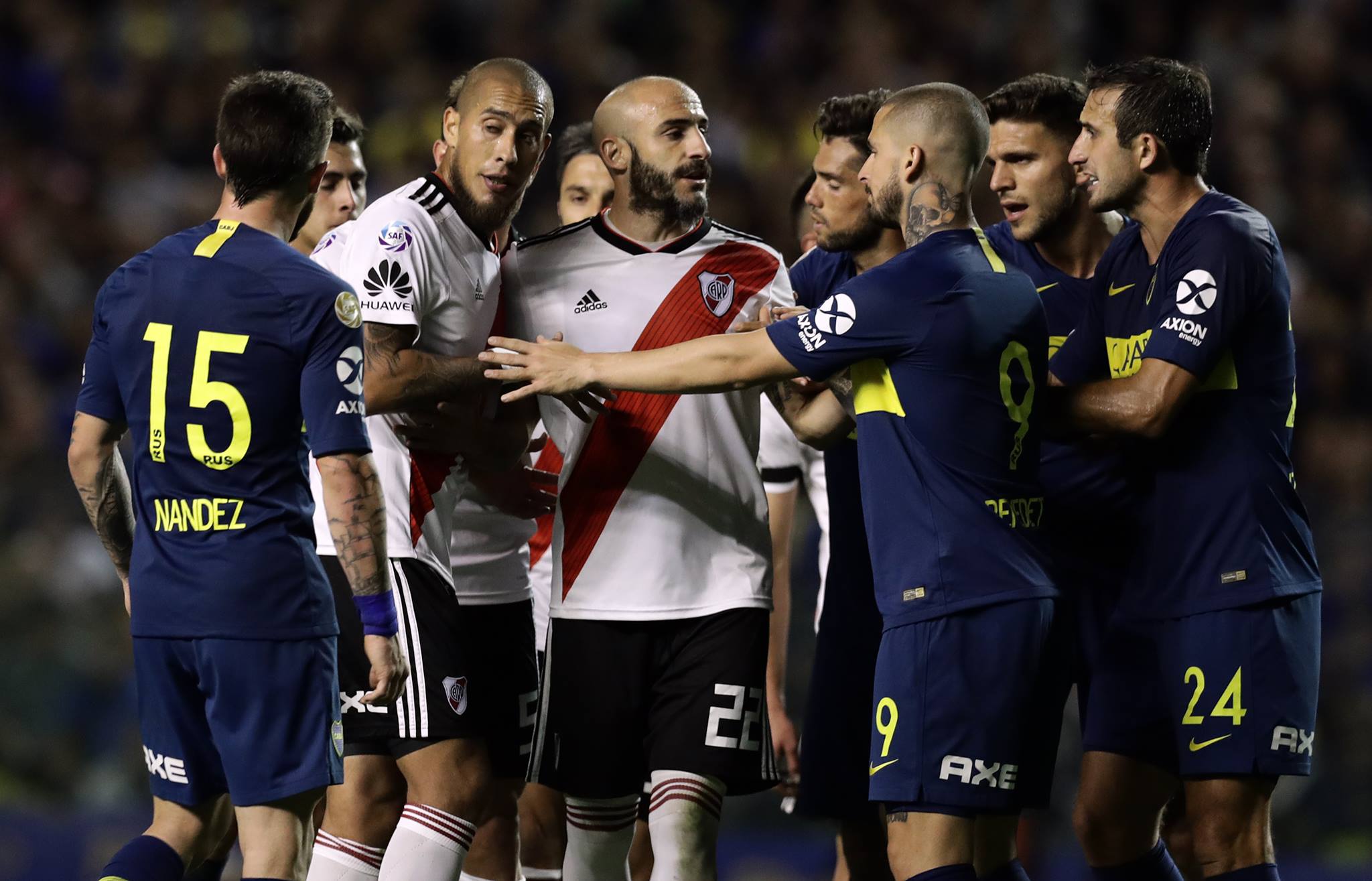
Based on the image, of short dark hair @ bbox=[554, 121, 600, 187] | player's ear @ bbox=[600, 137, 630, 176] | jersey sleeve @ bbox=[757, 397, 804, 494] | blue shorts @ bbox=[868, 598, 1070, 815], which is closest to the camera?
blue shorts @ bbox=[868, 598, 1070, 815]

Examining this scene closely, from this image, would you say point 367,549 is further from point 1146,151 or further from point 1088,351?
point 1146,151

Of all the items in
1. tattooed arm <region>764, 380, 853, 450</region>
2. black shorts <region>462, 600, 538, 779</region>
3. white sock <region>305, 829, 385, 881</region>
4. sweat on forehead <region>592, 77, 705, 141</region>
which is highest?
sweat on forehead <region>592, 77, 705, 141</region>

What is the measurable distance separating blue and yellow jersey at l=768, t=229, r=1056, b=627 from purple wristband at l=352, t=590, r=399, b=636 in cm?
133

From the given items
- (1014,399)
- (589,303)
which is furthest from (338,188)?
(1014,399)

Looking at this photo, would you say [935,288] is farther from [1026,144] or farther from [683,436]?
[1026,144]

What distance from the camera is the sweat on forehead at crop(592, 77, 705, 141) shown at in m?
5.19

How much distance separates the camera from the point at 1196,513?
4.82m

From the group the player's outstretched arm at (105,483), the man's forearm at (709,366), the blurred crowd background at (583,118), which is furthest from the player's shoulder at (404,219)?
the blurred crowd background at (583,118)

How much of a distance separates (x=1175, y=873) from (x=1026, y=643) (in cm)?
120

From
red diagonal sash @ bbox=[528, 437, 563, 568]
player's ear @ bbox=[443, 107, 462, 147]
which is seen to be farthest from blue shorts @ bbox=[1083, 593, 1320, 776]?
player's ear @ bbox=[443, 107, 462, 147]

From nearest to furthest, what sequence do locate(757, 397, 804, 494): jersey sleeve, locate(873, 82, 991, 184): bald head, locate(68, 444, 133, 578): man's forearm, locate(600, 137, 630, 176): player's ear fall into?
1. locate(873, 82, 991, 184): bald head
2. locate(68, 444, 133, 578): man's forearm
3. locate(600, 137, 630, 176): player's ear
4. locate(757, 397, 804, 494): jersey sleeve

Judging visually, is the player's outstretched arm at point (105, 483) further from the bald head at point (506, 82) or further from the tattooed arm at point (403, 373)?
the bald head at point (506, 82)

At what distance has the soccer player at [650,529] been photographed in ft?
16.4

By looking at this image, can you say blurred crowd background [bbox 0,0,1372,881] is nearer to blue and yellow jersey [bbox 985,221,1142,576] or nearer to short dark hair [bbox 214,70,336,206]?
blue and yellow jersey [bbox 985,221,1142,576]
